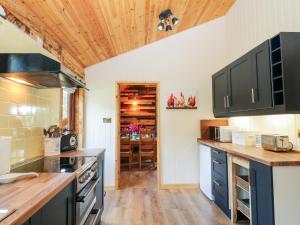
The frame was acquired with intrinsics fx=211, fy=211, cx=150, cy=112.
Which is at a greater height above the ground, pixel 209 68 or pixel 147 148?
pixel 209 68

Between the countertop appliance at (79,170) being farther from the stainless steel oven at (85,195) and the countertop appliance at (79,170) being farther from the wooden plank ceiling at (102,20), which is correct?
the wooden plank ceiling at (102,20)

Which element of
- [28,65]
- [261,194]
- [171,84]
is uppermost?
[171,84]

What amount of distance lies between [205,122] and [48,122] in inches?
106

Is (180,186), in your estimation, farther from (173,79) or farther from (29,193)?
(29,193)

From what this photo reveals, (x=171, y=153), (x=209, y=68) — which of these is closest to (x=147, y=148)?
(x=171, y=153)

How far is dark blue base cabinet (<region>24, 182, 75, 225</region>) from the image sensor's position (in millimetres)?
1027

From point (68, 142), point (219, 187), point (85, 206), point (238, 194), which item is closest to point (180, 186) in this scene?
point (219, 187)

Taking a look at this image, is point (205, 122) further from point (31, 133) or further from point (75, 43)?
point (31, 133)

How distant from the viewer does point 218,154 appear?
9.70ft

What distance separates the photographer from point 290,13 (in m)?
2.37

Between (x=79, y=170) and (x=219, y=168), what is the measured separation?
2.01 meters

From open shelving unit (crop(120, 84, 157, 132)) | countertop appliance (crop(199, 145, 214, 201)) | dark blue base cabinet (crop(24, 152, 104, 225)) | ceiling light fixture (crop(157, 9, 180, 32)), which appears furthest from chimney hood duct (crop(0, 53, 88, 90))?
open shelving unit (crop(120, 84, 157, 132))

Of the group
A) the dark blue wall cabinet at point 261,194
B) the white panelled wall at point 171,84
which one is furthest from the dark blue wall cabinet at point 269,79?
the white panelled wall at point 171,84

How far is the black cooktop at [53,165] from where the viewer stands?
160cm
